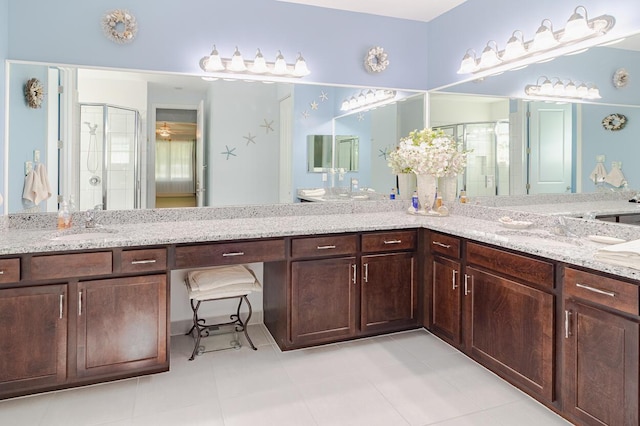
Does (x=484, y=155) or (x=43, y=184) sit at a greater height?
(x=484, y=155)

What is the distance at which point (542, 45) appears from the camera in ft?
8.54

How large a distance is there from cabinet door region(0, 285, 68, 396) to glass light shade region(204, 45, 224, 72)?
174 centimetres

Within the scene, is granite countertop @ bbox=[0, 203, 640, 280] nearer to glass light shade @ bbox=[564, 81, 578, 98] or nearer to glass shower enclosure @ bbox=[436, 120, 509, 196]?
glass shower enclosure @ bbox=[436, 120, 509, 196]

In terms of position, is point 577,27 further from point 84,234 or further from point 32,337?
point 32,337

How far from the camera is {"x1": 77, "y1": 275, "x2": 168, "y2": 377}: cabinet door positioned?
2.30 m

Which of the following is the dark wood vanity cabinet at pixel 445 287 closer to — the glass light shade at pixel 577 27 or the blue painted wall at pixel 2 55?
the glass light shade at pixel 577 27

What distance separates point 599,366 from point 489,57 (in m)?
2.15

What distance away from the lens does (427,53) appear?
3781 millimetres

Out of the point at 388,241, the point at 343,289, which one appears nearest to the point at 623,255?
the point at 388,241

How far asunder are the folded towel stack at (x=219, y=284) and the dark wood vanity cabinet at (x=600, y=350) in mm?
1795

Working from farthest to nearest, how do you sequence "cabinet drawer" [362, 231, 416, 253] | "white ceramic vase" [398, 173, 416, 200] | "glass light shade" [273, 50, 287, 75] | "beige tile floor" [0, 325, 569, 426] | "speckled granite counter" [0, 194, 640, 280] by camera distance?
1. "white ceramic vase" [398, 173, 416, 200]
2. "glass light shade" [273, 50, 287, 75]
3. "cabinet drawer" [362, 231, 416, 253]
4. "speckled granite counter" [0, 194, 640, 280]
5. "beige tile floor" [0, 325, 569, 426]

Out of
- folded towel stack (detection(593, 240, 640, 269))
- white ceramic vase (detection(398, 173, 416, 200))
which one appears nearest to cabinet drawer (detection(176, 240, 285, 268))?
white ceramic vase (detection(398, 173, 416, 200))

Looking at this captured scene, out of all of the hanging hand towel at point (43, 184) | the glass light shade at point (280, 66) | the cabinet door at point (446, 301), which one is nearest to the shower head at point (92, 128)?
the hanging hand towel at point (43, 184)

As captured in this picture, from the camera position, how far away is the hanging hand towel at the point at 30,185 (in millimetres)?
2660
